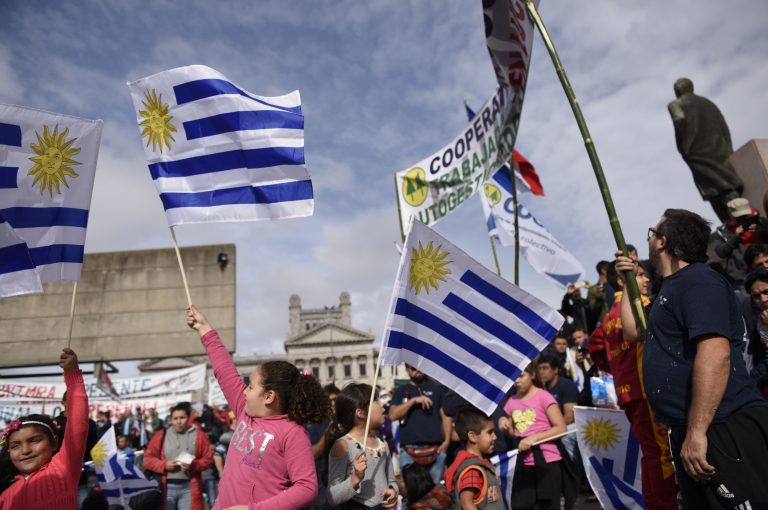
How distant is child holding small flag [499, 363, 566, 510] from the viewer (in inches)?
200

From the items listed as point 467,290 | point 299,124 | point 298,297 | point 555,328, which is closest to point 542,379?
point 555,328

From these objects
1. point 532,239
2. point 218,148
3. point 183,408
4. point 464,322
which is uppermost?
point 532,239

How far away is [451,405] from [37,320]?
16384 millimetres

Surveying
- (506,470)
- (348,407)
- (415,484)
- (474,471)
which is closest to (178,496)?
(415,484)

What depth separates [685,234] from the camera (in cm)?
289

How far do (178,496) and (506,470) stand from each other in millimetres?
3964

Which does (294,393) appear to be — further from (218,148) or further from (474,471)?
(218,148)

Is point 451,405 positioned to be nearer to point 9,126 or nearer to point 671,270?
point 671,270

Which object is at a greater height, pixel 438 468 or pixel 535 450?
pixel 535 450

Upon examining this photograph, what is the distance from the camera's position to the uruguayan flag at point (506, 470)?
5160mm

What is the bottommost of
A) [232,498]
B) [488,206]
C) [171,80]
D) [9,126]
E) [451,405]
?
[232,498]

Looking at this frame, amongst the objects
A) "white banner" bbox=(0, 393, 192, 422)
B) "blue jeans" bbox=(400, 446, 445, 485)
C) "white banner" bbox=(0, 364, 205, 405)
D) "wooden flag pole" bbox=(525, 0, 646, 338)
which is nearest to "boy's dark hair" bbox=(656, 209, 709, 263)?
"wooden flag pole" bbox=(525, 0, 646, 338)

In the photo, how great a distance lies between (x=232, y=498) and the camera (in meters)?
2.77

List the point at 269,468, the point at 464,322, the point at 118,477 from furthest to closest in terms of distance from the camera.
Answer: the point at 118,477
the point at 464,322
the point at 269,468
